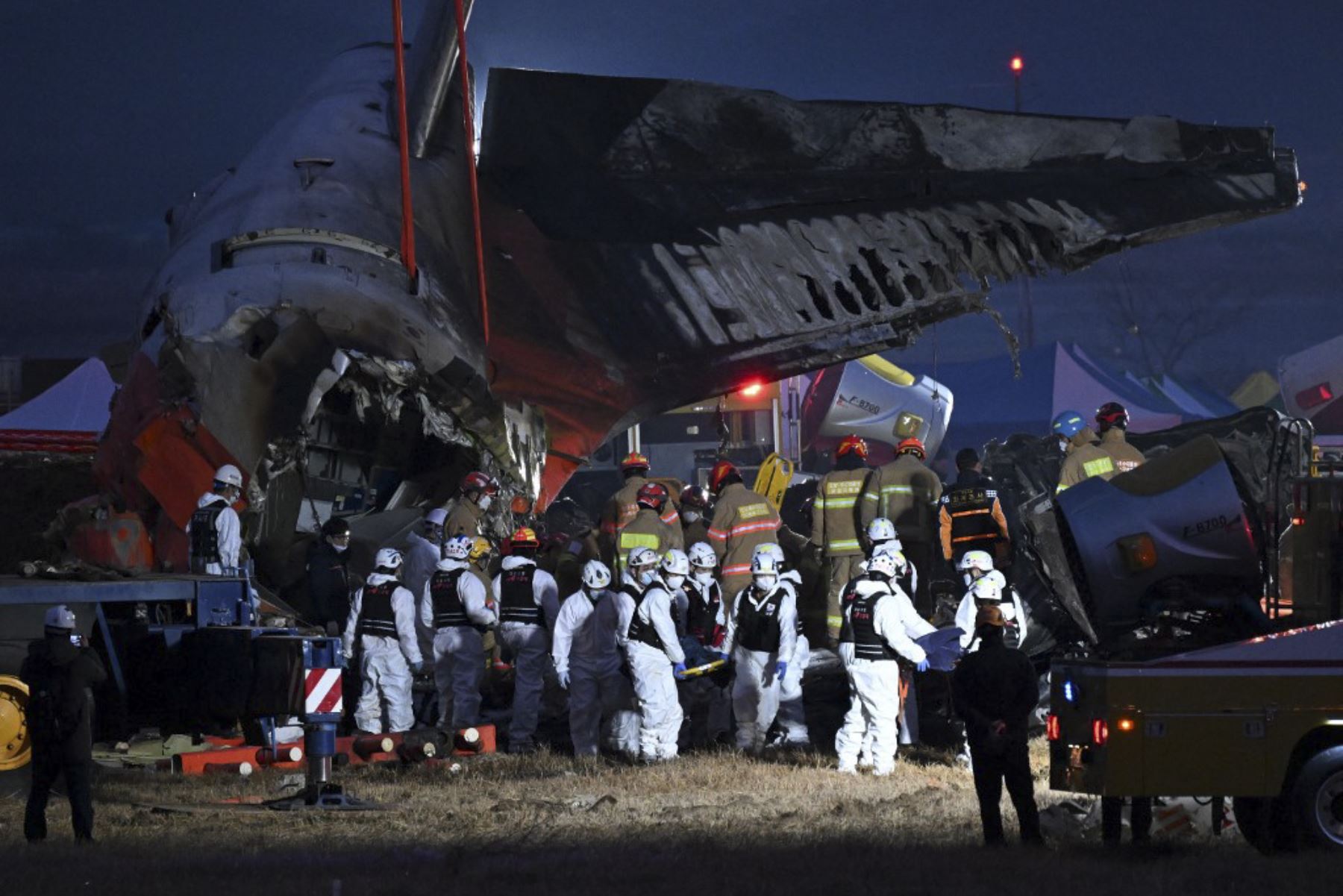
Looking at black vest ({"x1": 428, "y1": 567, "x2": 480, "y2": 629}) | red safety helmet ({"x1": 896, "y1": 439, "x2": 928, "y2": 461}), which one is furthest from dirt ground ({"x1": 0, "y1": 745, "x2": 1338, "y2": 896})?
red safety helmet ({"x1": 896, "y1": 439, "x2": 928, "y2": 461})

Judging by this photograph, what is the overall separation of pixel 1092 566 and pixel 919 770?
3813 millimetres

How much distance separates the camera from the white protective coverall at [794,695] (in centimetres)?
1425

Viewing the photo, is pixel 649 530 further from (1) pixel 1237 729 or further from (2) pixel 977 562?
(1) pixel 1237 729

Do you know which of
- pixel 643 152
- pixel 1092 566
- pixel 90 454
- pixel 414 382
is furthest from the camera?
pixel 90 454

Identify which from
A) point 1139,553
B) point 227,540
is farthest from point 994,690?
point 227,540

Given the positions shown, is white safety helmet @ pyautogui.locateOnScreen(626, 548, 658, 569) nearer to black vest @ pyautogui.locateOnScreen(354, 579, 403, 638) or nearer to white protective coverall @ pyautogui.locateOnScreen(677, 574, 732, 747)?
white protective coverall @ pyautogui.locateOnScreen(677, 574, 732, 747)

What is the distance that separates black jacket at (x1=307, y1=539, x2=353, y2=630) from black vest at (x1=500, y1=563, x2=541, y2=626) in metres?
2.34

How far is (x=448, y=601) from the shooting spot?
1600 cm

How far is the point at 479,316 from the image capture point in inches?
727

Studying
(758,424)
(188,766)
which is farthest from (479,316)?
(758,424)

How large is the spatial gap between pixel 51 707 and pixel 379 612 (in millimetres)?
5907

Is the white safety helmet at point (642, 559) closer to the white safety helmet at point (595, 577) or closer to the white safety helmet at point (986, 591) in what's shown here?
the white safety helmet at point (595, 577)

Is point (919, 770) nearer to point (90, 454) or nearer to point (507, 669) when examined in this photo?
point (507, 669)

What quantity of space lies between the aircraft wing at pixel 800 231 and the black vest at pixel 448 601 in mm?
3039
